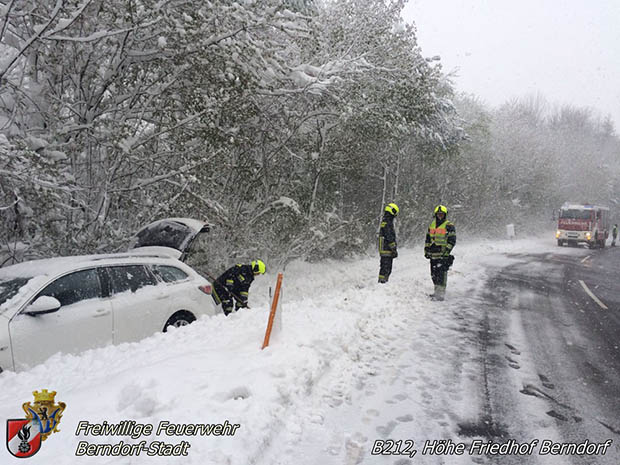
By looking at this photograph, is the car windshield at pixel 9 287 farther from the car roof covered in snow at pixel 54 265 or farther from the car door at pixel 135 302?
the car door at pixel 135 302

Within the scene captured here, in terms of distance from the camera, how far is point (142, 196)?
9.65m

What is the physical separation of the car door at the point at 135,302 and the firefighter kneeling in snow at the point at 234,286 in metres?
1.80

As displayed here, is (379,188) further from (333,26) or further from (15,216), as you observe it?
(15,216)

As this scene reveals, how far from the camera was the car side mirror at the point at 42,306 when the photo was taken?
4430 mm

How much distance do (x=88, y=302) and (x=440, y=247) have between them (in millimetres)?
6730

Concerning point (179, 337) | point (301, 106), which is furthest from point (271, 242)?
point (179, 337)

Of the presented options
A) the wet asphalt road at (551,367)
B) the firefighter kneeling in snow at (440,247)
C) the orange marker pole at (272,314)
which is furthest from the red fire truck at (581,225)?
the orange marker pole at (272,314)

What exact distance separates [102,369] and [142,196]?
5.90m

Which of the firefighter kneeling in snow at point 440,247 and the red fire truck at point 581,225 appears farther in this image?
the red fire truck at point 581,225

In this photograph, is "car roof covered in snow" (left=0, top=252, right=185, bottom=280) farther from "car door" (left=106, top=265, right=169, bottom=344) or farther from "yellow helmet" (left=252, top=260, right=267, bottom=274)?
"yellow helmet" (left=252, top=260, right=267, bottom=274)

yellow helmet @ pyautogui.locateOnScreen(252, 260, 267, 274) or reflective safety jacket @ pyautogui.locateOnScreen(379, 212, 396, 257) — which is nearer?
yellow helmet @ pyautogui.locateOnScreen(252, 260, 267, 274)

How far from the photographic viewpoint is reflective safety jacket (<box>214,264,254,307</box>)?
7.70m

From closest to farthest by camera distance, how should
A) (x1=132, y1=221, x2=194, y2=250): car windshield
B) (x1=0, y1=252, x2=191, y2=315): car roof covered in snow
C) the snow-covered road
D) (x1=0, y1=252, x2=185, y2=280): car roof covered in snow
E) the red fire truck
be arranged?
the snow-covered road → (x1=0, y1=252, x2=191, y2=315): car roof covered in snow → (x1=0, y1=252, x2=185, y2=280): car roof covered in snow → (x1=132, y1=221, x2=194, y2=250): car windshield → the red fire truck

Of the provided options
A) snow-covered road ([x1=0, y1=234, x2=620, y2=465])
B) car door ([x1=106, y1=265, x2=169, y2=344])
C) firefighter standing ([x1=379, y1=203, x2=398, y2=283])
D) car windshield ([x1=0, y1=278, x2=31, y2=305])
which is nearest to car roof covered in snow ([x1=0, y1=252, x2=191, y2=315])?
car windshield ([x1=0, y1=278, x2=31, y2=305])
